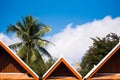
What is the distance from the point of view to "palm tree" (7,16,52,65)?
36875mm

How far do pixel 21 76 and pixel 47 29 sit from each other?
758 inches

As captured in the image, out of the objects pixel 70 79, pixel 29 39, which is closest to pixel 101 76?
pixel 70 79

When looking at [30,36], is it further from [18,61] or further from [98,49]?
[18,61]

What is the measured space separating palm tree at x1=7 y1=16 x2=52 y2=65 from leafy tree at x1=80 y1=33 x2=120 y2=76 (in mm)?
6955

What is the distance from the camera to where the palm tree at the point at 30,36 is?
121 feet

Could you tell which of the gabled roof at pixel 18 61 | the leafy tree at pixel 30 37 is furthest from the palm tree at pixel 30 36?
the gabled roof at pixel 18 61

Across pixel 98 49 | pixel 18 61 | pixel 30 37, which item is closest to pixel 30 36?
pixel 30 37

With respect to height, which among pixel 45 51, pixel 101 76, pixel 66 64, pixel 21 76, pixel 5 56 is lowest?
pixel 101 76

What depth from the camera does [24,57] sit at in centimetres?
3616

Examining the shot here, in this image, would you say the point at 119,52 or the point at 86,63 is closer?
the point at 119,52

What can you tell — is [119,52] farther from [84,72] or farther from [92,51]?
[92,51]

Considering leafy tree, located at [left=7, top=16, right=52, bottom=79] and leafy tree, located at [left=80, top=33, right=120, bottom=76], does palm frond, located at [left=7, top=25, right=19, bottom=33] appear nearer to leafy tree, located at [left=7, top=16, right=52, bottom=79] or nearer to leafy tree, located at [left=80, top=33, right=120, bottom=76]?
leafy tree, located at [left=7, top=16, right=52, bottom=79]

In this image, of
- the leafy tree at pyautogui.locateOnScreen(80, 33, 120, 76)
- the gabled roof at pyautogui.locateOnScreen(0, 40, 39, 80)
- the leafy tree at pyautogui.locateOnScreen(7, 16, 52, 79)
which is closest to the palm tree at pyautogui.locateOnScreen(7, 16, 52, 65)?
the leafy tree at pyautogui.locateOnScreen(7, 16, 52, 79)

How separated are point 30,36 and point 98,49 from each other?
32.8 feet
